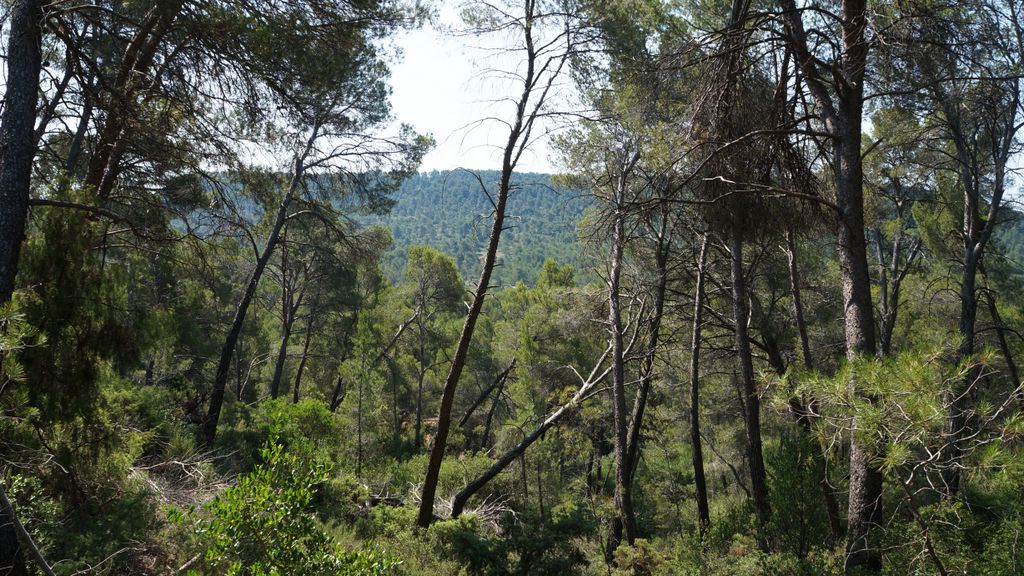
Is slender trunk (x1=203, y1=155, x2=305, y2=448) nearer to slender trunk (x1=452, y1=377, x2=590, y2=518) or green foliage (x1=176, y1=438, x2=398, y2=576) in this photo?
slender trunk (x1=452, y1=377, x2=590, y2=518)

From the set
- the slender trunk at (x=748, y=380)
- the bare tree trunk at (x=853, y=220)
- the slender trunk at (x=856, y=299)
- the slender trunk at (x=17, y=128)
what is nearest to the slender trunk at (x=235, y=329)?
the slender trunk at (x=17, y=128)

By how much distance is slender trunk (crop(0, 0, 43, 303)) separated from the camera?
385cm

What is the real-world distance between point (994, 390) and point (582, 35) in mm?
15523

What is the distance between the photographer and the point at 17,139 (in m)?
3.92

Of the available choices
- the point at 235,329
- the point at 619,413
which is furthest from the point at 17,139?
the point at 619,413

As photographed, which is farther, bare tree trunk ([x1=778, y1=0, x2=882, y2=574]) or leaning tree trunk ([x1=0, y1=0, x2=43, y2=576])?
bare tree trunk ([x1=778, y1=0, x2=882, y2=574])

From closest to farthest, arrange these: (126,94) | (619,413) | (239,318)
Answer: (126,94) → (619,413) → (239,318)

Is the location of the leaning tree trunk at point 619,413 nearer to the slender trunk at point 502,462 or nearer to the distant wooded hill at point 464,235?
the slender trunk at point 502,462

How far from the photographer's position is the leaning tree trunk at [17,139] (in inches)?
150

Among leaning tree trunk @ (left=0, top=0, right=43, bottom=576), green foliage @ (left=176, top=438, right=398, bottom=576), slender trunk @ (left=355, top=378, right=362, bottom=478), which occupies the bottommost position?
slender trunk @ (left=355, top=378, right=362, bottom=478)

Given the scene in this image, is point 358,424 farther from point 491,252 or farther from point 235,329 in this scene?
point 491,252

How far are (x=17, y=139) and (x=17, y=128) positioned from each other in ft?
0.25

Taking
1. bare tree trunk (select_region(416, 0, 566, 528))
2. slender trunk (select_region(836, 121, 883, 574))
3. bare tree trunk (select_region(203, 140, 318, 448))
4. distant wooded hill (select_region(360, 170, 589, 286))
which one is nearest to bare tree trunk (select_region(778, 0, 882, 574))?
slender trunk (select_region(836, 121, 883, 574))

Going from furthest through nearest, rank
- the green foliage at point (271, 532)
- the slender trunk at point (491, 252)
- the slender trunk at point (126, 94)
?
the slender trunk at point (491, 252) < the slender trunk at point (126, 94) < the green foliage at point (271, 532)
